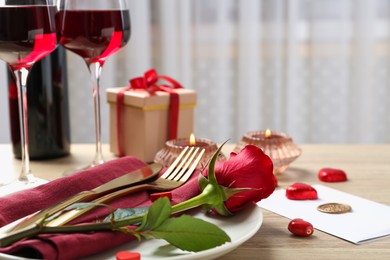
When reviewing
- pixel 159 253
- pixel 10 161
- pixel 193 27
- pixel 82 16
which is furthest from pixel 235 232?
pixel 193 27

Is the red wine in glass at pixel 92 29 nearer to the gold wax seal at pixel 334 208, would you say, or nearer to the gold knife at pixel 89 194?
the gold knife at pixel 89 194

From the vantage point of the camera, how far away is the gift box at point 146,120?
1325 millimetres

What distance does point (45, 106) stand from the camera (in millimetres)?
1326

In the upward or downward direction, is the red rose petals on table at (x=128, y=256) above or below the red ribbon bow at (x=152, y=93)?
below

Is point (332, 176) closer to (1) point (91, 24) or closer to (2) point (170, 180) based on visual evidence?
(2) point (170, 180)

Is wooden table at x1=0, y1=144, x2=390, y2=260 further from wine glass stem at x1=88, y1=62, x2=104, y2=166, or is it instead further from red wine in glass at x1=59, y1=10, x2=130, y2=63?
red wine in glass at x1=59, y1=10, x2=130, y2=63

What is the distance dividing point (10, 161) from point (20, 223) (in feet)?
2.12

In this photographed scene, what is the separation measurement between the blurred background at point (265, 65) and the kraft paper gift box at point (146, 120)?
133cm

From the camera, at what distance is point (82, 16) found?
1171 millimetres

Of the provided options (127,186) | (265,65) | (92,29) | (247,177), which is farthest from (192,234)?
(265,65)

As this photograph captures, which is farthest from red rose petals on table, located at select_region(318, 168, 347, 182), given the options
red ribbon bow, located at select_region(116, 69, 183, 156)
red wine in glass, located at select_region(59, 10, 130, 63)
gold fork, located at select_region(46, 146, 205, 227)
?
red wine in glass, located at select_region(59, 10, 130, 63)

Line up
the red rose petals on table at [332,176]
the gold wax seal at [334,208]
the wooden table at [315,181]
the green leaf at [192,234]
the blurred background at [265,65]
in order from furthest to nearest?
the blurred background at [265,65] → the red rose petals on table at [332,176] → the gold wax seal at [334,208] → the wooden table at [315,181] → the green leaf at [192,234]

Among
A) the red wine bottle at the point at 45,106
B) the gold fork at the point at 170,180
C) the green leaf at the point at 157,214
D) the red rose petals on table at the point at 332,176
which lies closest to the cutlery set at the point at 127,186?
the gold fork at the point at 170,180

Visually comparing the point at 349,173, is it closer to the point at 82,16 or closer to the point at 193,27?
the point at 82,16
